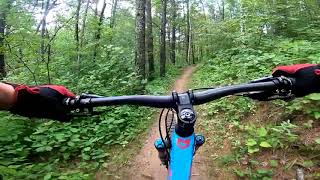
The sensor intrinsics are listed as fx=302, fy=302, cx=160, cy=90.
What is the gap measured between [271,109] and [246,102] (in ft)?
3.24

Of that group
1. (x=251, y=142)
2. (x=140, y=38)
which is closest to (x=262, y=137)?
(x=251, y=142)

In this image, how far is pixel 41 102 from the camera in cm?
176

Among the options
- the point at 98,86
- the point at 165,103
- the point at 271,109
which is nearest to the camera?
the point at 165,103

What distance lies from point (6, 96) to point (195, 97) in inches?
40.1

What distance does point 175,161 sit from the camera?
57.2 inches

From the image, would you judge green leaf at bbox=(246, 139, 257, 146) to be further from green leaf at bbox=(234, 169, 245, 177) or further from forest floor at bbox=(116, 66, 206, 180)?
forest floor at bbox=(116, 66, 206, 180)

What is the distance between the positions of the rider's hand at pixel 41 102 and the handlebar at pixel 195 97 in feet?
0.18

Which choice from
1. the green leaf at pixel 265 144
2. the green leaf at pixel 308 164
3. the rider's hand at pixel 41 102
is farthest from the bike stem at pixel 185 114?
the green leaf at pixel 265 144

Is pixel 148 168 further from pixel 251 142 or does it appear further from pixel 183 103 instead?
pixel 183 103

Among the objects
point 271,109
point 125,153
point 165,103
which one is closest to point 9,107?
point 165,103

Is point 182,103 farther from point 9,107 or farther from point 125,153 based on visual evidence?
point 125,153

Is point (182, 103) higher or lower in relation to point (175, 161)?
higher

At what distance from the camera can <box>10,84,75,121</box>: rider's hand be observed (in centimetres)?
171

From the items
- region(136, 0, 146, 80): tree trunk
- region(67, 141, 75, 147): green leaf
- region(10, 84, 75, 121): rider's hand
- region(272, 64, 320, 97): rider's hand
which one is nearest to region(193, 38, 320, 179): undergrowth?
region(67, 141, 75, 147): green leaf
